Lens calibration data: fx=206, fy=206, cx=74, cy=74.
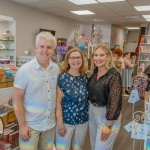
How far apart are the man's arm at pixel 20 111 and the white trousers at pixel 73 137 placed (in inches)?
14.3

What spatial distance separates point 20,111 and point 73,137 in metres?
0.61

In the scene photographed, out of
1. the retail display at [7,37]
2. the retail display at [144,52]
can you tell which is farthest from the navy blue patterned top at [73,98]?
the retail display at [144,52]

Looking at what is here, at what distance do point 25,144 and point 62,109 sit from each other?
1.43 feet

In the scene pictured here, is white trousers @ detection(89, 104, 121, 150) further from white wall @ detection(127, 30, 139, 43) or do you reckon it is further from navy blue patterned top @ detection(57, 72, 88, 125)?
white wall @ detection(127, 30, 139, 43)

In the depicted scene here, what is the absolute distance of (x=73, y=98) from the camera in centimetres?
185

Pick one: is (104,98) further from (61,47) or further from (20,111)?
(61,47)

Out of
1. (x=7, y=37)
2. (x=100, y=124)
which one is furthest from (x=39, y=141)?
(x=7, y=37)

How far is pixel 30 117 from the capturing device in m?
1.72

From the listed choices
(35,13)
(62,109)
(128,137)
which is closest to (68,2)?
(35,13)

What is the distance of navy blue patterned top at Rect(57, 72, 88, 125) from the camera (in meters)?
1.85

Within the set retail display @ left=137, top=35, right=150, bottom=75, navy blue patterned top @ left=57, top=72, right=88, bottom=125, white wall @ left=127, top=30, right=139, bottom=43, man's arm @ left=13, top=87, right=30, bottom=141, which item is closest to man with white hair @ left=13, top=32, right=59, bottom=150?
man's arm @ left=13, top=87, right=30, bottom=141

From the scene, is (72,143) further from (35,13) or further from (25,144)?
(35,13)

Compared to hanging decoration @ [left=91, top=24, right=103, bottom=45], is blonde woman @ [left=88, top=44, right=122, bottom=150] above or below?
below

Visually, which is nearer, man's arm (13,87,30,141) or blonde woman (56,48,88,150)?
man's arm (13,87,30,141)
